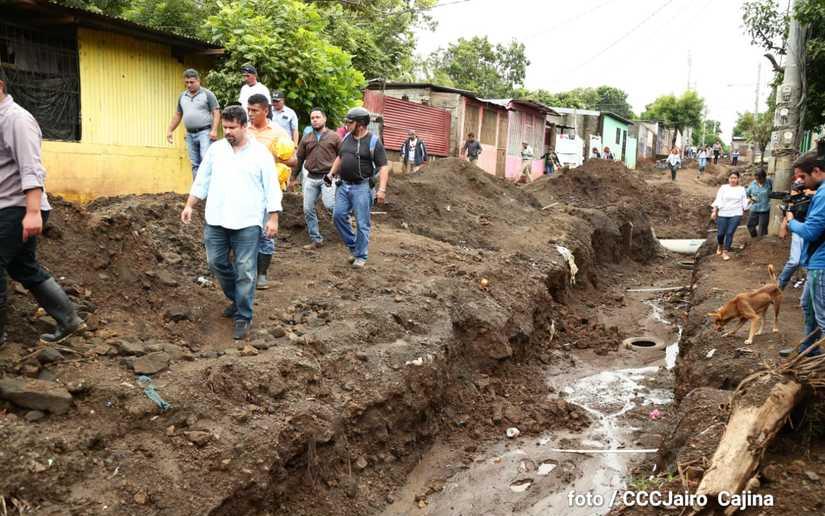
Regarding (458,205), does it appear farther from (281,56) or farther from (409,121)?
(409,121)

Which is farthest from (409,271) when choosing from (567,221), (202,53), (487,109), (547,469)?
(487,109)

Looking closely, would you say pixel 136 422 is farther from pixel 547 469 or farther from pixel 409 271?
pixel 409 271

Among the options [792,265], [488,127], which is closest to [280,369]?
[792,265]

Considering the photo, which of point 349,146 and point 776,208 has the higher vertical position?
point 349,146

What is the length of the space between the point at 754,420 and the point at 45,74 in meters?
10.2

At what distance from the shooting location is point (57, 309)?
4.59 m

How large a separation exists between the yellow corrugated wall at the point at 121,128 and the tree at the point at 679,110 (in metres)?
51.0

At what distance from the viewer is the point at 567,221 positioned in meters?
15.3

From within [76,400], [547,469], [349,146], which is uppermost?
[349,146]

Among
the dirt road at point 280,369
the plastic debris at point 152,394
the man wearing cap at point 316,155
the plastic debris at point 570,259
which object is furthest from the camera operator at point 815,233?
the plastic debris at point 570,259

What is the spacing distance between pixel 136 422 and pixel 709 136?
9023 centimetres

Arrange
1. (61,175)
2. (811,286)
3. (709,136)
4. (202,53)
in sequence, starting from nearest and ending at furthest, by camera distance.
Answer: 1. (811,286)
2. (61,175)
3. (202,53)
4. (709,136)

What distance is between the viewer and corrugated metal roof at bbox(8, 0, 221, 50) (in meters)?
8.94

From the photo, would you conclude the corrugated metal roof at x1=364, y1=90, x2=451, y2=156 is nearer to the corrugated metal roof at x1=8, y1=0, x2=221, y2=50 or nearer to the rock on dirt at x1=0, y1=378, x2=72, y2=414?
the corrugated metal roof at x1=8, y1=0, x2=221, y2=50
